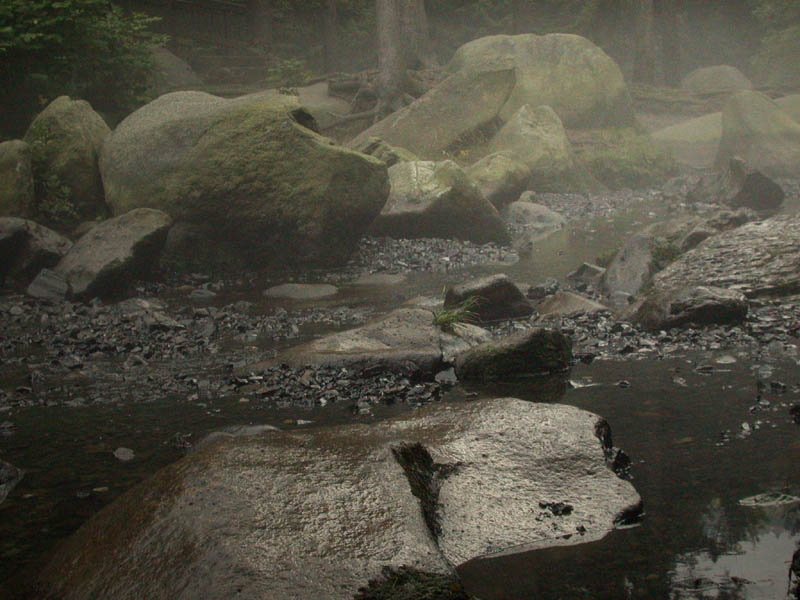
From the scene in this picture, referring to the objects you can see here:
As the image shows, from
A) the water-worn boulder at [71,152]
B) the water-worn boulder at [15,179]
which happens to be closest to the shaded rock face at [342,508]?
the water-worn boulder at [15,179]

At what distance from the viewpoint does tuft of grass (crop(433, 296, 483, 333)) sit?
731cm

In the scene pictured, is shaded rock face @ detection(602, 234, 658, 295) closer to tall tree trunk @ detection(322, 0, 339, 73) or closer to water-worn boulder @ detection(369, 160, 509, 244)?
water-worn boulder @ detection(369, 160, 509, 244)

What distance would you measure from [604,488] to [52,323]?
658 centimetres

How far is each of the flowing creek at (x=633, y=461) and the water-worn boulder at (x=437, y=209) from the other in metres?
5.89

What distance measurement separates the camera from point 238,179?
10.8m

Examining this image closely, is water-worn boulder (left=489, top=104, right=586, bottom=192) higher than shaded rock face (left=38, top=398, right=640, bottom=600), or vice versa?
shaded rock face (left=38, top=398, right=640, bottom=600)

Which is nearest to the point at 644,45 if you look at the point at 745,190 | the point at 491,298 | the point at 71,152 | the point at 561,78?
the point at 561,78

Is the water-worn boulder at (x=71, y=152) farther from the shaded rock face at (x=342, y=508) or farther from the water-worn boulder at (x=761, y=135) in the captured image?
the water-worn boulder at (x=761, y=135)

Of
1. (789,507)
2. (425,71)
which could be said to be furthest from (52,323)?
(425,71)

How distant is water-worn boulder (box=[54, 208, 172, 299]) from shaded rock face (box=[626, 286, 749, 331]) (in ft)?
20.0

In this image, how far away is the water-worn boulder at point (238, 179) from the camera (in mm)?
10898

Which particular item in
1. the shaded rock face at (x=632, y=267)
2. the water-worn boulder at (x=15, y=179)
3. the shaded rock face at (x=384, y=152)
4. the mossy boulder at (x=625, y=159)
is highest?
the water-worn boulder at (x=15, y=179)

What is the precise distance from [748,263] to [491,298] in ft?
9.40

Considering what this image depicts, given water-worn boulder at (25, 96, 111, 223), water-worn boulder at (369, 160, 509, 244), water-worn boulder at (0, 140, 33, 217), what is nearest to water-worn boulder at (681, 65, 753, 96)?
water-worn boulder at (369, 160, 509, 244)
